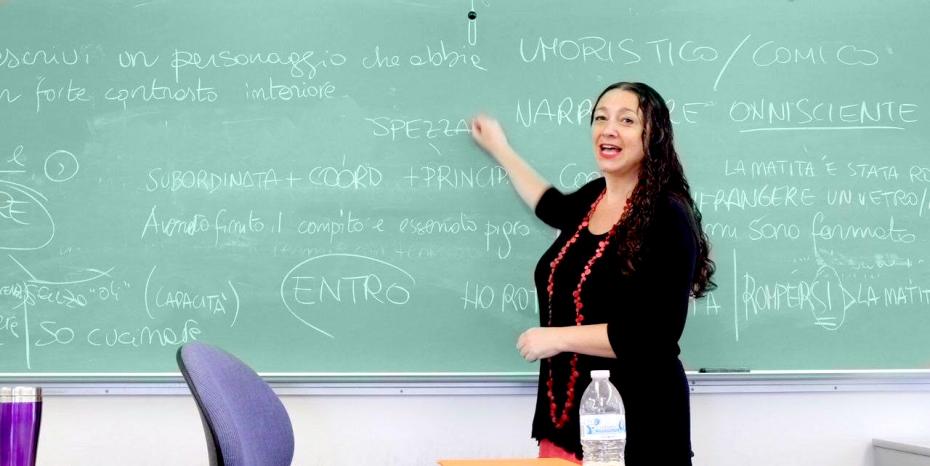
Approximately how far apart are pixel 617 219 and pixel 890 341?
1.20 m

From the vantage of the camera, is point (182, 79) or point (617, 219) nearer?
point (617, 219)

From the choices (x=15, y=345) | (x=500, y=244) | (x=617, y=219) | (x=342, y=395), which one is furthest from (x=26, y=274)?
(x=617, y=219)

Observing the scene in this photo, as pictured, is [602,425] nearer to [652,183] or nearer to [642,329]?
[642,329]

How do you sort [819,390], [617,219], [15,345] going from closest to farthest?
[617,219] < [15,345] < [819,390]

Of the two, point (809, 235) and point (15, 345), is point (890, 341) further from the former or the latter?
point (15, 345)

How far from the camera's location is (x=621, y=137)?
9.32 feet

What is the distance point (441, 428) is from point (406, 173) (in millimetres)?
806

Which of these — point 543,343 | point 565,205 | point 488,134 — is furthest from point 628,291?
point 488,134

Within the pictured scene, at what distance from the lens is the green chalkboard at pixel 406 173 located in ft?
10.4

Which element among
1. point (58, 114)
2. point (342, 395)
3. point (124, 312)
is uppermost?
point (58, 114)

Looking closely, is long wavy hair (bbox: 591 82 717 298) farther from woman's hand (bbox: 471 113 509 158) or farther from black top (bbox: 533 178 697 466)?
woman's hand (bbox: 471 113 509 158)

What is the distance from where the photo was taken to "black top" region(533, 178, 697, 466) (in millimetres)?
2555

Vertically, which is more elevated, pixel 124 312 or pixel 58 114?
pixel 58 114

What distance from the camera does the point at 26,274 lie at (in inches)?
A: 124
